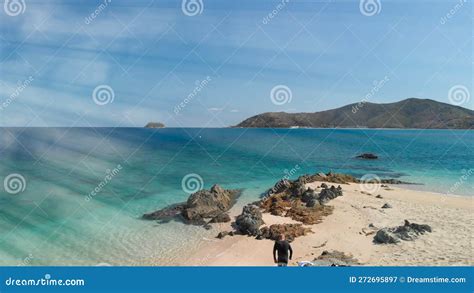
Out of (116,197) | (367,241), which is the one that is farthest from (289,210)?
(116,197)

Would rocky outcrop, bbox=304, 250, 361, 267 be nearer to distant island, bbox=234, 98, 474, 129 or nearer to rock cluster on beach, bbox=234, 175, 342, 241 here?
rock cluster on beach, bbox=234, 175, 342, 241

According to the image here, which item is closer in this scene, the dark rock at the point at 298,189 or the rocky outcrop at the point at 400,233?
the rocky outcrop at the point at 400,233

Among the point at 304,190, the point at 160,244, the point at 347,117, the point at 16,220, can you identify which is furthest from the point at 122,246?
the point at 347,117

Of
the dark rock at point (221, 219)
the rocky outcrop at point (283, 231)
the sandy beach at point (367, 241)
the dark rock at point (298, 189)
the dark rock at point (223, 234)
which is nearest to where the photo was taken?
the sandy beach at point (367, 241)

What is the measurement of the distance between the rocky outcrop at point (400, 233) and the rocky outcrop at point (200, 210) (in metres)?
6.58

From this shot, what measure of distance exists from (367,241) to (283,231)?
2980 millimetres

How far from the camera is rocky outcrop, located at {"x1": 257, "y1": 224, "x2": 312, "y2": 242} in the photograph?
1324 cm

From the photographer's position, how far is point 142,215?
1820 cm

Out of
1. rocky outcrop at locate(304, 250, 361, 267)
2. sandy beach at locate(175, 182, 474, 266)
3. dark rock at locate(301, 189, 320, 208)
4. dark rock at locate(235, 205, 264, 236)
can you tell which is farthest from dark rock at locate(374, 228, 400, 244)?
dark rock at locate(301, 189, 320, 208)

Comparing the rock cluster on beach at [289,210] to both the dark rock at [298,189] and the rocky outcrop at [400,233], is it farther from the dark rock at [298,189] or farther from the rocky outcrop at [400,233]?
the rocky outcrop at [400,233]

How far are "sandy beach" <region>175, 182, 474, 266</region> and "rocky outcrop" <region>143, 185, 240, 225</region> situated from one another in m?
0.74

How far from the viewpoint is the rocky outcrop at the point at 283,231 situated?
1324 centimetres

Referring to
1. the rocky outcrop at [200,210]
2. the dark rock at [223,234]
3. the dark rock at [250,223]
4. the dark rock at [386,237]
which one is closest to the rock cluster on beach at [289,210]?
the dark rock at [250,223]

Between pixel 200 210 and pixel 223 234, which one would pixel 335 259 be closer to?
pixel 223 234
